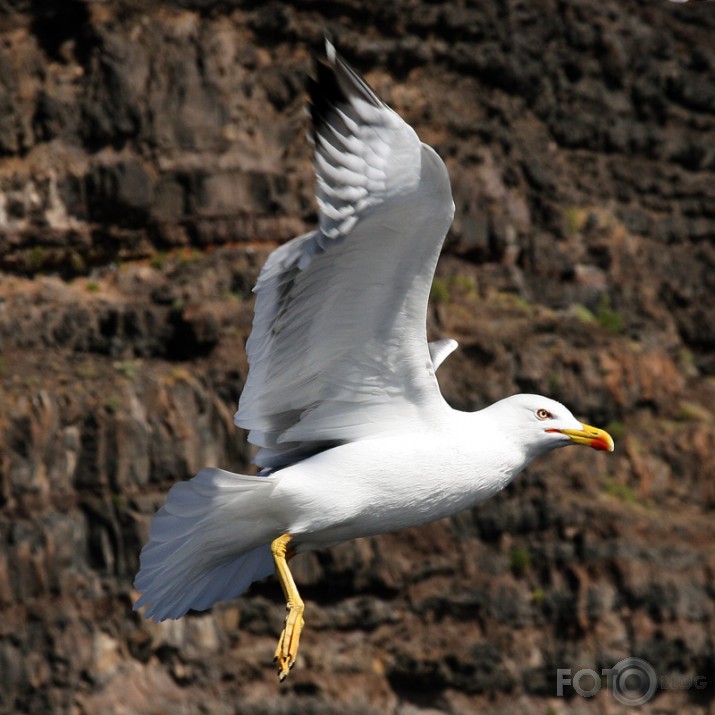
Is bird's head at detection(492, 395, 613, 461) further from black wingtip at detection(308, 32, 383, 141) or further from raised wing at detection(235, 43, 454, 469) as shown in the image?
black wingtip at detection(308, 32, 383, 141)

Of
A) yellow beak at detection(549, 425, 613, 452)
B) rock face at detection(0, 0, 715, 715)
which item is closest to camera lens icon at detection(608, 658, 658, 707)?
rock face at detection(0, 0, 715, 715)

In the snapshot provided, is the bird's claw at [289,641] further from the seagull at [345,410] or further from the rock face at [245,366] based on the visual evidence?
the rock face at [245,366]

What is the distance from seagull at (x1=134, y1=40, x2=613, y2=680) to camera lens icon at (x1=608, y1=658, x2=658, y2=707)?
31.8 feet

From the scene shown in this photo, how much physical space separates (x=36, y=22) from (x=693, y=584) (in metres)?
10.0

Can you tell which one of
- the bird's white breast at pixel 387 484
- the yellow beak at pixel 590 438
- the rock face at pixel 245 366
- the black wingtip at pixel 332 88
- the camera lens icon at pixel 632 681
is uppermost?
the black wingtip at pixel 332 88

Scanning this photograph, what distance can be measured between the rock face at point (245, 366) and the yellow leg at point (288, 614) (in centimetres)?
715

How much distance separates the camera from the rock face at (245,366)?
13.8 metres

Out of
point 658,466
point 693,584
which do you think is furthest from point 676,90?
point 693,584

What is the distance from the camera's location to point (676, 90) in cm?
2153

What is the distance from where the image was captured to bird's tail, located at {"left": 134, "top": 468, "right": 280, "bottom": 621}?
21.4 feet

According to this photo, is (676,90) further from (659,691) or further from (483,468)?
(483,468)

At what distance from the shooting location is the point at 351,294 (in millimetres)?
6309

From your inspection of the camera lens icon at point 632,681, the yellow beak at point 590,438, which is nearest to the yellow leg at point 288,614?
the yellow beak at point 590,438

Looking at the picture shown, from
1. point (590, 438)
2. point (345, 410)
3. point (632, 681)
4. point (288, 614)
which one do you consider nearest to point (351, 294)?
point (345, 410)
